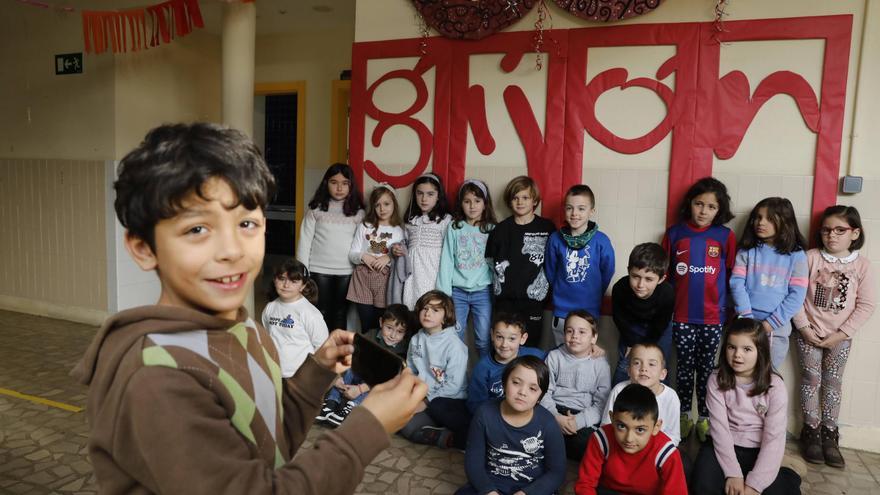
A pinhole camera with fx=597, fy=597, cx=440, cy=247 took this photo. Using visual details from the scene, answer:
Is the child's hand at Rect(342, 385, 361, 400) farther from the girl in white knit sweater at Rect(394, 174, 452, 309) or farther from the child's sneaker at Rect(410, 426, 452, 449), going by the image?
the girl in white knit sweater at Rect(394, 174, 452, 309)

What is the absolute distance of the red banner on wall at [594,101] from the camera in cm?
277

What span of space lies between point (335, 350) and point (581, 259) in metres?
2.10

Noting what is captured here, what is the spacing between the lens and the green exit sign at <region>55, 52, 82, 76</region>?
447 cm

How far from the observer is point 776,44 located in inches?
111

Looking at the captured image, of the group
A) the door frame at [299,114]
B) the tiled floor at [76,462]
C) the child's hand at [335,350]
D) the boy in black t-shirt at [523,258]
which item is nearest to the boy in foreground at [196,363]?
the child's hand at [335,350]

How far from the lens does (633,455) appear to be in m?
2.04

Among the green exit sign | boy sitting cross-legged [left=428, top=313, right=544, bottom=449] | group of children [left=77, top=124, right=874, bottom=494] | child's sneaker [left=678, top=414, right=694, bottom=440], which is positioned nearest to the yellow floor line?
group of children [left=77, top=124, right=874, bottom=494]

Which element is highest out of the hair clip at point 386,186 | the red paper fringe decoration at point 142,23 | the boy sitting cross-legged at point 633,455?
the red paper fringe decoration at point 142,23

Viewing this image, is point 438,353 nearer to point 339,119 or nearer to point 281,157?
point 339,119

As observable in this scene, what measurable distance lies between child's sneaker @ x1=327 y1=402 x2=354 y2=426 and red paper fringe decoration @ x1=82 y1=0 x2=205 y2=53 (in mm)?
2808

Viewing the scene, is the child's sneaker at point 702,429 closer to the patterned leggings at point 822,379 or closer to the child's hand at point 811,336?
the patterned leggings at point 822,379

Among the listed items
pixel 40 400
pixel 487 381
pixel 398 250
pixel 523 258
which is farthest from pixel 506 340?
pixel 40 400

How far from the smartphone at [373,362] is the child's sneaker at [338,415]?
1961 millimetres

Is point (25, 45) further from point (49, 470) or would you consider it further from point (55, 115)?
point (49, 470)
